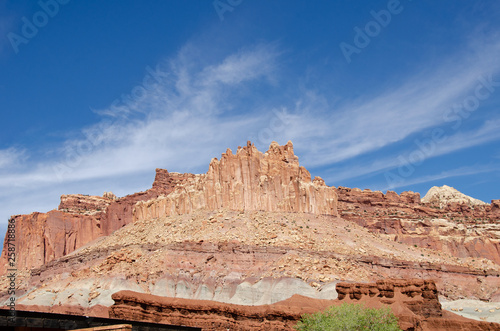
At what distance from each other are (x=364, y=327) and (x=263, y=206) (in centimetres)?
5557

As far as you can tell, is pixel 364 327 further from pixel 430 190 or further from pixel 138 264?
pixel 430 190

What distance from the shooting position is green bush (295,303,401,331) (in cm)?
3148

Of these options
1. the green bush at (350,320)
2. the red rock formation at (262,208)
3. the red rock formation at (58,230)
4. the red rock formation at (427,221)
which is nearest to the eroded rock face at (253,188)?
the red rock formation at (262,208)

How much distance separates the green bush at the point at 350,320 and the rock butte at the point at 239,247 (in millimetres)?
4779

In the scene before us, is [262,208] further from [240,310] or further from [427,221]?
[427,221]

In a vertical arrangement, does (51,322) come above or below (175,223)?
below

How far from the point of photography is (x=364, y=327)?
3167 cm

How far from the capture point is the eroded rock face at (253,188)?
8719cm

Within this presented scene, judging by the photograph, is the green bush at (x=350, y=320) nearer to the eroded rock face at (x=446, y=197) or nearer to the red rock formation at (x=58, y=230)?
the red rock formation at (x=58, y=230)

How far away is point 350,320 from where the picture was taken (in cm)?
3177

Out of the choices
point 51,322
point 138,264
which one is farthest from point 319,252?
point 51,322

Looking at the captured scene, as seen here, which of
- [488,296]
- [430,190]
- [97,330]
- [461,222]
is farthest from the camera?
[430,190]

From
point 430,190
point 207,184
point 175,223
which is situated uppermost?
point 430,190

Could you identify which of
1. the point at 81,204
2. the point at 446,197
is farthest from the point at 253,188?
the point at 446,197
